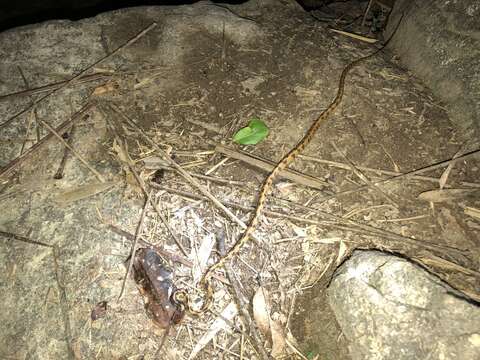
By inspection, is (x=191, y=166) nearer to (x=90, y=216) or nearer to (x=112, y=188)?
(x=112, y=188)

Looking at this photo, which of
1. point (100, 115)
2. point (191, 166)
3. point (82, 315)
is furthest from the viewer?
point (100, 115)

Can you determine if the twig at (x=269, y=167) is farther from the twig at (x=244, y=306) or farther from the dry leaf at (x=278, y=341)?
the dry leaf at (x=278, y=341)

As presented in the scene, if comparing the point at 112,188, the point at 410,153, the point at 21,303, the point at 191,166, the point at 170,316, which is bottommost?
the point at 21,303

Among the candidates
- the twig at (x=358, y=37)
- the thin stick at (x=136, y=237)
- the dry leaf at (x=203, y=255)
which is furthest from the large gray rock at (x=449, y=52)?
the thin stick at (x=136, y=237)

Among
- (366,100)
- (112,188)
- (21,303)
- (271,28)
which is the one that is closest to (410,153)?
(366,100)

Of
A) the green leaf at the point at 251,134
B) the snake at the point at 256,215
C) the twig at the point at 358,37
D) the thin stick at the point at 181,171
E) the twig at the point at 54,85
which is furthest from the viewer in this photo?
the twig at the point at 358,37

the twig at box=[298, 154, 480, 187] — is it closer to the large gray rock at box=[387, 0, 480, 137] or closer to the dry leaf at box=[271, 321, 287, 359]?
the large gray rock at box=[387, 0, 480, 137]
